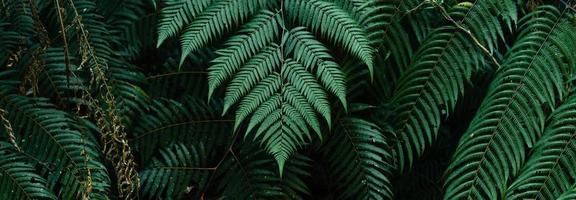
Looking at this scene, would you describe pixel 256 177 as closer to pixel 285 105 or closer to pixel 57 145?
pixel 285 105

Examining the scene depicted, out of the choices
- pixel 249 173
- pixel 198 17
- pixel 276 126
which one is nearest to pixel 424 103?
pixel 276 126

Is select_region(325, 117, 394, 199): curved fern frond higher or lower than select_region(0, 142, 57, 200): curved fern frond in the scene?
higher

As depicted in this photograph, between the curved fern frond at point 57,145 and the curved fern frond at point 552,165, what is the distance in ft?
3.83

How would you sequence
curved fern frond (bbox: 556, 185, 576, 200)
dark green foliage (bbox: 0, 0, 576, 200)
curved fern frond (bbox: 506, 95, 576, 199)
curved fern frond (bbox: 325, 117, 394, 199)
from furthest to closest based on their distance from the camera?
curved fern frond (bbox: 325, 117, 394, 199) < dark green foliage (bbox: 0, 0, 576, 200) < curved fern frond (bbox: 506, 95, 576, 199) < curved fern frond (bbox: 556, 185, 576, 200)

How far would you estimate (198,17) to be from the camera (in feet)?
7.08

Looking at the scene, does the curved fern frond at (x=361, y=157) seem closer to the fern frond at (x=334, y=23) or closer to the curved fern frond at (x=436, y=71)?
the curved fern frond at (x=436, y=71)

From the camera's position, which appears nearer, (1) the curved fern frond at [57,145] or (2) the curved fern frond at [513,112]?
(2) the curved fern frond at [513,112]

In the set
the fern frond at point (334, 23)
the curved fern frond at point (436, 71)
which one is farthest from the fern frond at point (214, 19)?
the curved fern frond at point (436, 71)

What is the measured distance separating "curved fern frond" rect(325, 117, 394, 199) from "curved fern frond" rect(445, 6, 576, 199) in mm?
255

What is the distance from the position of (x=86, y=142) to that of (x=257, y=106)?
522 mm

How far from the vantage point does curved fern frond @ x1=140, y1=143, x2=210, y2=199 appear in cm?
223

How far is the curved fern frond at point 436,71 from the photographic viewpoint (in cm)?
205

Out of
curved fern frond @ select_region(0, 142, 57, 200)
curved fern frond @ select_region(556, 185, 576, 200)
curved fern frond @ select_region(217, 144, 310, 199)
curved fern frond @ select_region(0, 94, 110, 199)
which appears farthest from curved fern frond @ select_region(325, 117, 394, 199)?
curved fern frond @ select_region(0, 142, 57, 200)

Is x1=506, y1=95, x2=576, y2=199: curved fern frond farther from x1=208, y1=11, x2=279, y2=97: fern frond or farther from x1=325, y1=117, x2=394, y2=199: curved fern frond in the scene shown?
x1=208, y1=11, x2=279, y2=97: fern frond
